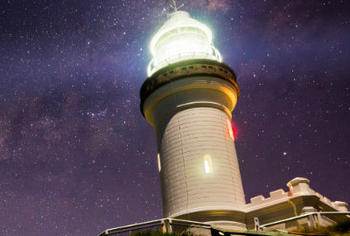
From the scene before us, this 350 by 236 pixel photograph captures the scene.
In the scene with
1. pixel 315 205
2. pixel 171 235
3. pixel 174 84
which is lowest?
pixel 171 235

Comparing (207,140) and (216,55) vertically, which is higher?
(216,55)

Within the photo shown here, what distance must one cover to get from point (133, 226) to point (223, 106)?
1076cm

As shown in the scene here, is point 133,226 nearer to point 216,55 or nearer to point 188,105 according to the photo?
point 188,105

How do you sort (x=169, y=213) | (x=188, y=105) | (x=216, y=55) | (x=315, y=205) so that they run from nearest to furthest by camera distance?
(x=315, y=205) < (x=169, y=213) < (x=188, y=105) < (x=216, y=55)

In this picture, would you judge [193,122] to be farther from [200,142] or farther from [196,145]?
[196,145]

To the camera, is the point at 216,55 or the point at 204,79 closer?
the point at 204,79

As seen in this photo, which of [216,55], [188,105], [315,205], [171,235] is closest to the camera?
[171,235]

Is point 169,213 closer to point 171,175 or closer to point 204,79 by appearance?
point 171,175

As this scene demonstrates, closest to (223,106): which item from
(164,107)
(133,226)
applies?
(164,107)

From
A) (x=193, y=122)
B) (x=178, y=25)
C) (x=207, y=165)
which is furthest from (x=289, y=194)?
(x=178, y=25)

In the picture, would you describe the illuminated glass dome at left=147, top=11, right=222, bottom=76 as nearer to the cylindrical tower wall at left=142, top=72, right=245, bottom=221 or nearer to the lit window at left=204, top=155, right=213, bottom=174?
the cylindrical tower wall at left=142, top=72, right=245, bottom=221

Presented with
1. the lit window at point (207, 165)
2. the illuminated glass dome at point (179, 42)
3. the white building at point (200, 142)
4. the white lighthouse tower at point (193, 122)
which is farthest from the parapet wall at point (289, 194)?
the illuminated glass dome at point (179, 42)

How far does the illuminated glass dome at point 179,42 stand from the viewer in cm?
2497

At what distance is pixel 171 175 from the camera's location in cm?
2158
